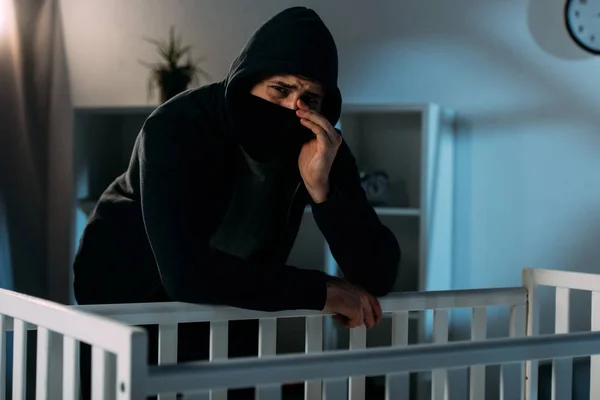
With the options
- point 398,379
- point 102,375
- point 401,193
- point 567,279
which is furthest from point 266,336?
point 401,193

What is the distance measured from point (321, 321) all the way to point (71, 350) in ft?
1.86

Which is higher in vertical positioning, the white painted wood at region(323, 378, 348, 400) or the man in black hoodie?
the man in black hoodie

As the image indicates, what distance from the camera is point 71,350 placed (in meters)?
1.14

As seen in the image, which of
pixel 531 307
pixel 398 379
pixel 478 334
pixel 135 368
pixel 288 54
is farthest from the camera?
pixel 531 307

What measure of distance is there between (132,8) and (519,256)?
1.71 metres

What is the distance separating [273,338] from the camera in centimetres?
155

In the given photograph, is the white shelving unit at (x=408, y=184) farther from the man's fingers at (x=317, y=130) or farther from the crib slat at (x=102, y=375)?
the crib slat at (x=102, y=375)

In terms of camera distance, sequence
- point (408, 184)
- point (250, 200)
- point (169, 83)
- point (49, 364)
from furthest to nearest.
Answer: point (169, 83)
point (408, 184)
point (250, 200)
point (49, 364)

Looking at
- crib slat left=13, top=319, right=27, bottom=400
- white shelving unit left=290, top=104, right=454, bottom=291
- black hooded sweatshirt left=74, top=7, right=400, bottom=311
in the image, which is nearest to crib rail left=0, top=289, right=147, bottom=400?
crib slat left=13, top=319, right=27, bottom=400

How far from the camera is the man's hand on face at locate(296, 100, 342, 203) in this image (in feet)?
4.91

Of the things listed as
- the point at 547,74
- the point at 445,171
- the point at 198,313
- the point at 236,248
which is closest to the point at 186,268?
the point at 198,313

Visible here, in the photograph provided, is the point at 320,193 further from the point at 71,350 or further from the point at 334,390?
the point at 71,350

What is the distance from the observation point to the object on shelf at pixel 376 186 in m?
2.90

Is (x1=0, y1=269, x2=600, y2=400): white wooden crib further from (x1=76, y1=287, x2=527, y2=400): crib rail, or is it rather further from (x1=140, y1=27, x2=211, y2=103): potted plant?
(x1=140, y1=27, x2=211, y2=103): potted plant
